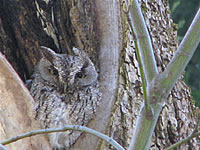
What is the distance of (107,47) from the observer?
2.72 meters

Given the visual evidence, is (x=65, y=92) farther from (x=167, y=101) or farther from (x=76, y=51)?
(x=167, y=101)

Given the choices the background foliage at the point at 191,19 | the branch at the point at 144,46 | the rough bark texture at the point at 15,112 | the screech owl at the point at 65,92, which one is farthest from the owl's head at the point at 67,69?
the background foliage at the point at 191,19

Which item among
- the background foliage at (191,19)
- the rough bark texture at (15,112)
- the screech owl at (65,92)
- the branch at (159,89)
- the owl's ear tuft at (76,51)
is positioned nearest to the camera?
the branch at (159,89)

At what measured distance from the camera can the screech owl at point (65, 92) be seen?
283cm

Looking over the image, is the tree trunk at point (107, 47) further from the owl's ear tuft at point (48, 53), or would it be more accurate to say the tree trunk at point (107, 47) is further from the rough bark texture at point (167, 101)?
the owl's ear tuft at point (48, 53)

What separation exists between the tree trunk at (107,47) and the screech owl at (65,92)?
13 centimetres

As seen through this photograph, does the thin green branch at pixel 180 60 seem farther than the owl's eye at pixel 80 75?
No

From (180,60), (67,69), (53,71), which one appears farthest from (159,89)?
(53,71)

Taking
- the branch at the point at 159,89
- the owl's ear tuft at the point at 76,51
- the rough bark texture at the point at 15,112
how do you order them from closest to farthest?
the branch at the point at 159,89, the rough bark texture at the point at 15,112, the owl's ear tuft at the point at 76,51

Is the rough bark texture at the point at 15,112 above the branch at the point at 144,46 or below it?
below

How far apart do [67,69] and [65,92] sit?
0.59 ft

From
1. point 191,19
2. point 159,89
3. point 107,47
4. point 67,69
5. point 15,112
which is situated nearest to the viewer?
point 159,89

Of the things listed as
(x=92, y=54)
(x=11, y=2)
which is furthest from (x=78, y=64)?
(x=11, y=2)

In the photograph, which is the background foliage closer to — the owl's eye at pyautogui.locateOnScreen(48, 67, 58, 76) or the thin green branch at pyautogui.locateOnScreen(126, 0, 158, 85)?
the owl's eye at pyautogui.locateOnScreen(48, 67, 58, 76)
